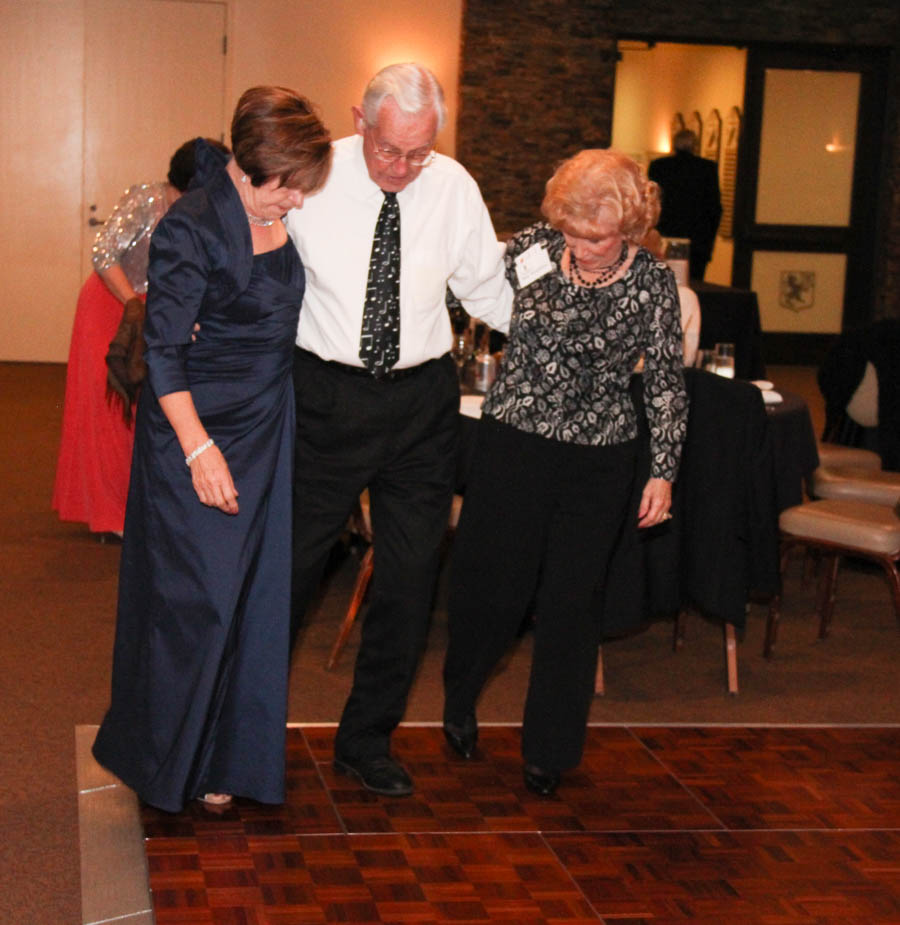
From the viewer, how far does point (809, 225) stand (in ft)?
37.3

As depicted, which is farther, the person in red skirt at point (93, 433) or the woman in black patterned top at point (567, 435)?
the person in red skirt at point (93, 433)

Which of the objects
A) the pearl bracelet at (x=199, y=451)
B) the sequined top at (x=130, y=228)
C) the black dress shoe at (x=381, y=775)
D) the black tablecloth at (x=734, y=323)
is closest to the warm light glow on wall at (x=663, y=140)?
the black tablecloth at (x=734, y=323)

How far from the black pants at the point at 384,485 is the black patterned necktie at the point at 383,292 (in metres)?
0.07

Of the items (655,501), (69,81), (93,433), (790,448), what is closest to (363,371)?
(655,501)

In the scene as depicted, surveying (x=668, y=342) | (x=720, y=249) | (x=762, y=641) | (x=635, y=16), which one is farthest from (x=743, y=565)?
(x=720, y=249)

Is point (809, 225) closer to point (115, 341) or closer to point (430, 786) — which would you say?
point (115, 341)

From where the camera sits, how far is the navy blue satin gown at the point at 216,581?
107 inches

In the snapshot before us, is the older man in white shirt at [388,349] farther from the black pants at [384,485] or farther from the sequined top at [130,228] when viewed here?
the sequined top at [130,228]

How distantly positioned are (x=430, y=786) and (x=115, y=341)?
217cm

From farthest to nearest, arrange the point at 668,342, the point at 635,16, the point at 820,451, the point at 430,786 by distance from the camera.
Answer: the point at 635,16
the point at 820,451
the point at 430,786
the point at 668,342

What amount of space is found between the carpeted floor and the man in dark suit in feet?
15.6

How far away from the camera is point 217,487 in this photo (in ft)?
8.53

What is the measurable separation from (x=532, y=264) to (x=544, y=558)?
0.64 meters

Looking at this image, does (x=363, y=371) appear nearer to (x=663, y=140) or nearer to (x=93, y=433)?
(x=93, y=433)
